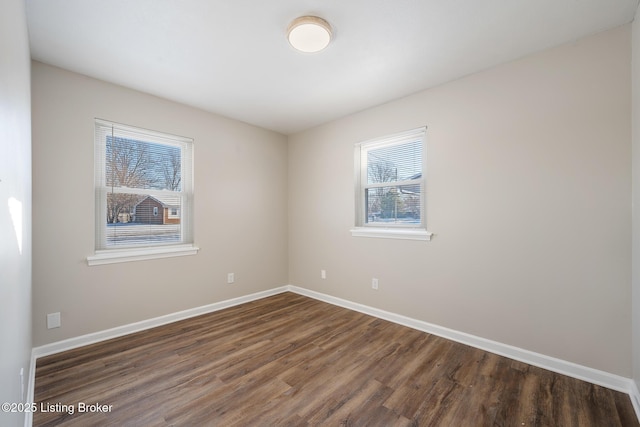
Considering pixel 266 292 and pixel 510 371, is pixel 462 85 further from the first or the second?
pixel 266 292

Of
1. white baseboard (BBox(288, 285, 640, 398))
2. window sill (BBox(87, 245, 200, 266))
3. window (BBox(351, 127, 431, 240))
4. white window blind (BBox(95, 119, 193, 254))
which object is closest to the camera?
white baseboard (BBox(288, 285, 640, 398))

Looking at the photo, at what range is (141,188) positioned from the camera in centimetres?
295

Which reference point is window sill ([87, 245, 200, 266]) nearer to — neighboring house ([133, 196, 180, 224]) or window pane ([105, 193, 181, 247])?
window pane ([105, 193, 181, 247])

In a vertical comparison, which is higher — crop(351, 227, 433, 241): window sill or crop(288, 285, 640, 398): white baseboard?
crop(351, 227, 433, 241): window sill

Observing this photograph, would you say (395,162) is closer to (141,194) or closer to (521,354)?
A: (521,354)

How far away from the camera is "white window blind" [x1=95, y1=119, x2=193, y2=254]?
2.72 m

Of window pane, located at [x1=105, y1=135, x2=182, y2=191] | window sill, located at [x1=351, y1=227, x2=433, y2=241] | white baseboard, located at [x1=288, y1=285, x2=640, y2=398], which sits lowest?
white baseboard, located at [x1=288, y1=285, x2=640, y2=398]

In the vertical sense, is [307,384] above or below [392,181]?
below

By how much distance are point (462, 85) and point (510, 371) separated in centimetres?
255

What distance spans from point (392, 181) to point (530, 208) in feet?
4.51

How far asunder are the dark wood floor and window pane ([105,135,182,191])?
1596 mm

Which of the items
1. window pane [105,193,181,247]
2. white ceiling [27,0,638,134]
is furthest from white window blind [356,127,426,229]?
window pane [105,193,181,247]

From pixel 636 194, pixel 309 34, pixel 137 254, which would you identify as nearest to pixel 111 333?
pixel 137 254

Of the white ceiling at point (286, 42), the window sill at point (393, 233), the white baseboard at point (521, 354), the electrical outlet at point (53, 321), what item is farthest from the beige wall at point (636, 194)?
the electrical outlet at point (53, 321)
